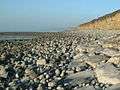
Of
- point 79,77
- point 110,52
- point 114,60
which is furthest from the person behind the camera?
point 110,52

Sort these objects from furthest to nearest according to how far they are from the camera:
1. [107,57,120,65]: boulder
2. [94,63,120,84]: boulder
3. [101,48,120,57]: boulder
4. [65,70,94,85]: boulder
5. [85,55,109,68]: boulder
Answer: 1. [101,48,120,57]: boulder
2. [85,55,109,68]: boulder
3. [107,57,120,65]: boulder
4. [65,70,94,85]: boulder
5. [94,63,120,84]: boulder

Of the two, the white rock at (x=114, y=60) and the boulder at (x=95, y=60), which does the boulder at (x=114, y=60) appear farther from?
the boulder at (x=95, y=60)

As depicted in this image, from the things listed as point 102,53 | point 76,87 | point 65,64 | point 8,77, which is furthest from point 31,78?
point 102,53

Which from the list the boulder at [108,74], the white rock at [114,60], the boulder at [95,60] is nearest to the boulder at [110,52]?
the boulder at [95,60]

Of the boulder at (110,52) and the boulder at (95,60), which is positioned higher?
the boulder at (110,52)

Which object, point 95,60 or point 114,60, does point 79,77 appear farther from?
point 95,60

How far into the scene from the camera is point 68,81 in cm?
802

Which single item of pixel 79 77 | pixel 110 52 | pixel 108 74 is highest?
pixel 110 52

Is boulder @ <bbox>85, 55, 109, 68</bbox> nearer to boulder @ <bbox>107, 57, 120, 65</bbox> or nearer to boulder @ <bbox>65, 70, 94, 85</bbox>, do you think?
boulder @ <bbox>107, 57, 120, 65</bbox>

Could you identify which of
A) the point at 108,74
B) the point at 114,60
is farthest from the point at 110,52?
the point at 108,74

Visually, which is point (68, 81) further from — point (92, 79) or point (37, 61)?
point (37, 61)

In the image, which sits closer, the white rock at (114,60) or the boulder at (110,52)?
the white rock at (114,60)

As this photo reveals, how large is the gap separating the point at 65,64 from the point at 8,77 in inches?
85.2

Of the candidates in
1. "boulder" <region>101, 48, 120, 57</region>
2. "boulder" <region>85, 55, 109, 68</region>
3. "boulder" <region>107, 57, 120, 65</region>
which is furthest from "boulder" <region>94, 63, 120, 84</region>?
"boulder" <region>101, 48, 120, 57</region>
